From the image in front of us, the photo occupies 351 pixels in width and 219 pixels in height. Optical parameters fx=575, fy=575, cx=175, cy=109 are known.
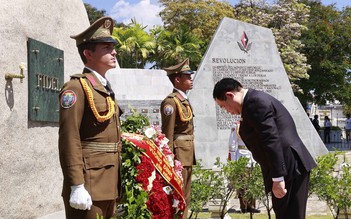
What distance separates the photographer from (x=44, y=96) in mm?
5184

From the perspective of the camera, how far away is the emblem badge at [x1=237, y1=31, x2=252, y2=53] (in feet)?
52.5

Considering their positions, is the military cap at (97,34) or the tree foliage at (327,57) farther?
the tree foliage at (327,57)

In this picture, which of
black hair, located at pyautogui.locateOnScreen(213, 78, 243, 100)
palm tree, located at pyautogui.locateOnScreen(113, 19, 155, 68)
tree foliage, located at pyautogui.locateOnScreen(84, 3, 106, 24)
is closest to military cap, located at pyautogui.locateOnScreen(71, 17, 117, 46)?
black hair, located at pyautogui.locateOnScreen(213, 78, 243, 100)

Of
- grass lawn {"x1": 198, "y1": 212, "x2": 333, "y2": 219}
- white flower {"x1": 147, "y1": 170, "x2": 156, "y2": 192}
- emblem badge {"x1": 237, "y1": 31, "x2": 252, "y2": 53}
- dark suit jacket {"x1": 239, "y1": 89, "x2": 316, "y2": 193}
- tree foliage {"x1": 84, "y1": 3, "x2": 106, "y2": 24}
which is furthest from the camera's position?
tree foliage {"x1": 84, "y1": 3, "x2": 106, "y2": 24}

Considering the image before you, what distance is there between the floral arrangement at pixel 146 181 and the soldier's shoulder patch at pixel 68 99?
94 cm

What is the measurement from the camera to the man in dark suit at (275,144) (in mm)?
4113

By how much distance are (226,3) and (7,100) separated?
34.3 metres

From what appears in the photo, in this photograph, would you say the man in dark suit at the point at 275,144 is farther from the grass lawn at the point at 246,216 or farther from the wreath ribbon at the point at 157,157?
the grass lawn at the point at 246,216

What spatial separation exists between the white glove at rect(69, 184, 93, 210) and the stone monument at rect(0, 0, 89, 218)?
130cm

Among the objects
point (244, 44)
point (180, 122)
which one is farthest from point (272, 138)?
point (244, 44)

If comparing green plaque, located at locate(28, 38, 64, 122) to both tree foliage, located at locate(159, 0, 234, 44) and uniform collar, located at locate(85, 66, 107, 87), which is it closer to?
uniform collar, located at locate(85, 66, 107, 87)

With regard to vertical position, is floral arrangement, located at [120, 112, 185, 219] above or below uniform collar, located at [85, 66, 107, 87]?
A: below

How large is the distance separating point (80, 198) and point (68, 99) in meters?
0.62

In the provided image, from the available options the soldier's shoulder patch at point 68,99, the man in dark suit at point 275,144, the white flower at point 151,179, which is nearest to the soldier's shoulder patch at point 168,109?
the white flower at point 151,179
